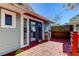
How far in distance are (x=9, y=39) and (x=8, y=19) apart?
922 millimetres

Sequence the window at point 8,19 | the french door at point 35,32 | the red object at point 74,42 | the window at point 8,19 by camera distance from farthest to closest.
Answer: the french door at point 35,32 < the window at point 8,19 < the red object at point 74,42 < the window at point 8,19

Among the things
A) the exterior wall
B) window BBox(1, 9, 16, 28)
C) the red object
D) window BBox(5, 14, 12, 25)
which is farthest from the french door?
the red object

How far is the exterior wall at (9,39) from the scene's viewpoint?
6203mm

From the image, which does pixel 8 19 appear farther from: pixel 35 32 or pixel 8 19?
pixel 35 32

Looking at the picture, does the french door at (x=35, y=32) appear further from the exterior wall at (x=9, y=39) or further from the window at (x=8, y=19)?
the window at (x=8, y=19)

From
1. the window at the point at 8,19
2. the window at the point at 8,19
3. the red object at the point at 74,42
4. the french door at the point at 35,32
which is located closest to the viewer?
the window at the point at 8,19

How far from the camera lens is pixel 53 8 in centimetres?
723

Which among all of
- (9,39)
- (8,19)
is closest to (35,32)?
(9,39)

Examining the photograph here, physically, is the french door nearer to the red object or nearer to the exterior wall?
the exterior wall

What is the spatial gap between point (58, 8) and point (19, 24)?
84.7 inches

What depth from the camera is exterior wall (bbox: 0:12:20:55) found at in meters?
6.20

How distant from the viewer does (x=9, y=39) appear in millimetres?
6742

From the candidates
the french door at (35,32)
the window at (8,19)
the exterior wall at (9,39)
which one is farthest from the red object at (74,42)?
the french door at (35,32)

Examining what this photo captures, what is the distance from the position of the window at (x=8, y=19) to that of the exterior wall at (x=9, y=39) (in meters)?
0.19
